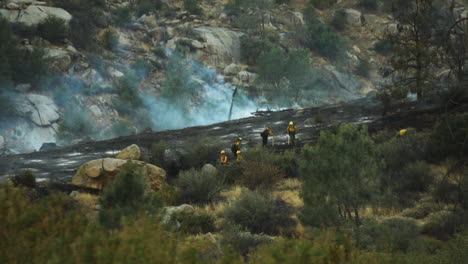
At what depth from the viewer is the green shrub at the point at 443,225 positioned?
11.0 meters

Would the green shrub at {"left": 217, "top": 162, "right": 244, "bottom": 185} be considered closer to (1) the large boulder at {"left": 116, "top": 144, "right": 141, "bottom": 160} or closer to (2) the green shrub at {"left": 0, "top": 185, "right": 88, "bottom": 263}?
(1) the large boulder at {"left": 116, "top": 144, "right": 141, "bottom": 160}

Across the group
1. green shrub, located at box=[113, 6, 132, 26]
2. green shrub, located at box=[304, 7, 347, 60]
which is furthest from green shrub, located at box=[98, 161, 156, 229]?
green shrub, located at box=[304, 7, 347, 60]

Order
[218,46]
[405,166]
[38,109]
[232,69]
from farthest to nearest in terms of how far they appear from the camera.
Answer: [218,46] → [232,69] → [38,109] → [405,166]

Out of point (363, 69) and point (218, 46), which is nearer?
point (218, 46)

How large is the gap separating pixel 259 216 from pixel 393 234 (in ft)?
13.2

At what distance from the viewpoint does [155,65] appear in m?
58.7

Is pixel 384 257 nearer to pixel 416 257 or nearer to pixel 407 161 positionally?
pixel 416 257

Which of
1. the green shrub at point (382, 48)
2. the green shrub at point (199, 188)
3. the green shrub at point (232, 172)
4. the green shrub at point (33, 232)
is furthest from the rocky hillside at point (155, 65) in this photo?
the green shrub at point (33, 232)

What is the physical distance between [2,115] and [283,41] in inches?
1823

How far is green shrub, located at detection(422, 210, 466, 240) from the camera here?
36.1 ft

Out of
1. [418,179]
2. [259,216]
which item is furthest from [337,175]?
[418,179]

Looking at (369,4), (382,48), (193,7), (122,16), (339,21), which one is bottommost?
(382,48)

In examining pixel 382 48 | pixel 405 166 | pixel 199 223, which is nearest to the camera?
pixel 199 223

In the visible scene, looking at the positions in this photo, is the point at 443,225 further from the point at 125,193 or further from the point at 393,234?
the point at 125,193
